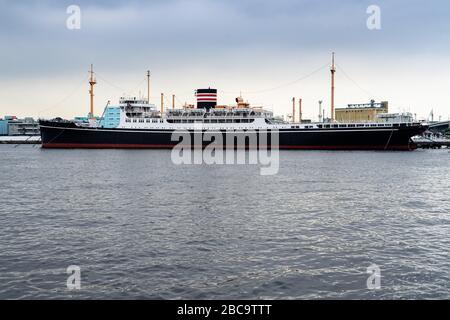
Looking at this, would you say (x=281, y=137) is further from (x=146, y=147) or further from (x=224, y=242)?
(x=224, y=242)

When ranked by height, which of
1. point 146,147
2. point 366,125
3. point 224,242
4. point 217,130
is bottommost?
point 224,242

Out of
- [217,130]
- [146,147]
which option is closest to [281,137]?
[217,130]

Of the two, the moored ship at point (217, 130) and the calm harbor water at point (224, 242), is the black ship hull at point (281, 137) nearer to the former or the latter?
the moored ship at point (217, 130)

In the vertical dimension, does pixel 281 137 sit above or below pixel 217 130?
below

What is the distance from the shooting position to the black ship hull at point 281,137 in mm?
85688

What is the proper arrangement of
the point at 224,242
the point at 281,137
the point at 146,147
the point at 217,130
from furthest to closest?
the point at 146,147 < the point at 217,130 < the point at 281,137 < the point at 224,242

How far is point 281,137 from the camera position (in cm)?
9069

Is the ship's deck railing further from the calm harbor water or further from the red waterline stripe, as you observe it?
the calm harbor water

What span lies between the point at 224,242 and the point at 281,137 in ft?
246

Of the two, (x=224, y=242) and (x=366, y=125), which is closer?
(x=224, y=242)

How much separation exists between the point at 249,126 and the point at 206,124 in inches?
374
